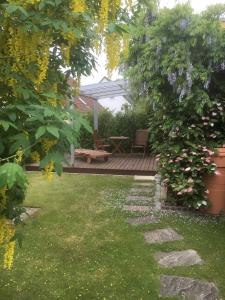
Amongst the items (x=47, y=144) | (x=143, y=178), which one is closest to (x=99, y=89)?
(x=143, y=178)

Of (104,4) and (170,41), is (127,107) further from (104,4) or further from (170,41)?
(104,4)

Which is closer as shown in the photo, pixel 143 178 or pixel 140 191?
pixel 140 191

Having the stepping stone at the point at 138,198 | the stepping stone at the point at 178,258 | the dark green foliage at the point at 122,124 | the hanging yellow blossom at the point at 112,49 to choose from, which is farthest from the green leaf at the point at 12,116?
the dark green foliage at the point at 122,124

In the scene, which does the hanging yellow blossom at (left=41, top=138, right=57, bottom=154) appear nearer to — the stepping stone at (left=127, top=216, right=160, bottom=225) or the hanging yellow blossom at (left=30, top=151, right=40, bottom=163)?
the hanging yellow blossom at (left=30, top=151, right=40, bottom=163)

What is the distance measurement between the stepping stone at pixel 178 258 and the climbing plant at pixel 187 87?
1.55 meters

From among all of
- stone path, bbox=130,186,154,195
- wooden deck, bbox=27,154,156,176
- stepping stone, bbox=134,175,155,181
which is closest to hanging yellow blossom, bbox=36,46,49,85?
stone path, bbox=130,186,154,195

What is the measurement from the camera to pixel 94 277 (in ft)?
13.9

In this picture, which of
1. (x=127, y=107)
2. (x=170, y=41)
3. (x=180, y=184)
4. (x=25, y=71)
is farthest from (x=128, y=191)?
(x=127, y=107)

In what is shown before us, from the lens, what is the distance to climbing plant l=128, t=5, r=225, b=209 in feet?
20.8

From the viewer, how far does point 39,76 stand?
2.46m

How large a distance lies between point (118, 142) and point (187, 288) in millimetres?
10414

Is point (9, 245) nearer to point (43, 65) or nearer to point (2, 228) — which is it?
point (2, 228)

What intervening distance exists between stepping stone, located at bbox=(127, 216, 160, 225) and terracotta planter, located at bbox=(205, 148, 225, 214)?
101 centimetres

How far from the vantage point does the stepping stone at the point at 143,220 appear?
238 inches
